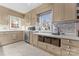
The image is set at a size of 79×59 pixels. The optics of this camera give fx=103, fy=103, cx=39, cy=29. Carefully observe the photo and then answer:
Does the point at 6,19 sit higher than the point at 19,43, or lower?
higher

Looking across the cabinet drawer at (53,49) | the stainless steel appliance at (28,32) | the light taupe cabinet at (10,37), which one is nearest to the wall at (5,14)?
the light taupe cabinet at (10,37)

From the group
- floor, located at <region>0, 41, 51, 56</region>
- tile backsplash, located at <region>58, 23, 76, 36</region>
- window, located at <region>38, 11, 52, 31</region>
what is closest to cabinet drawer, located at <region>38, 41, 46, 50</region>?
floor, located at <region>0, 41, 51, 56</region>

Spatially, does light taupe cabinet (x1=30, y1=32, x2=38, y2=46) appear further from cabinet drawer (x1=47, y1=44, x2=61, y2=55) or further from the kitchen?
cabinet drawer (x1=47, y1=44, x2=61, y2=55)

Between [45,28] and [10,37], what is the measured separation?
0.60m

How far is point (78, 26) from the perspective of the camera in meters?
1.80

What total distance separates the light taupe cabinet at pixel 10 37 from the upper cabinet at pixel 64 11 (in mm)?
715

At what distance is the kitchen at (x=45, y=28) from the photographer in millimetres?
1582

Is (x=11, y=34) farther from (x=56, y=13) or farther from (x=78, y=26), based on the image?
(x=78, y=26)

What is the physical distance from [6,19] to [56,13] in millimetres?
908

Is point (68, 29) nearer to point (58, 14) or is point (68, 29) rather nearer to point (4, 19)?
point (58, 14)

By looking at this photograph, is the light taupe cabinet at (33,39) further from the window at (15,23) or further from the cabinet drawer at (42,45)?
the window at (15,23)

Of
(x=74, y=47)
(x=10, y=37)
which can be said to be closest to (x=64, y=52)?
(x=74, y=47)

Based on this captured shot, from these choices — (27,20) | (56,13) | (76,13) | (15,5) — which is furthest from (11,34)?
(76,13)

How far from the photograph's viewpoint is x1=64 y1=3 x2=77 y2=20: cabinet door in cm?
167
